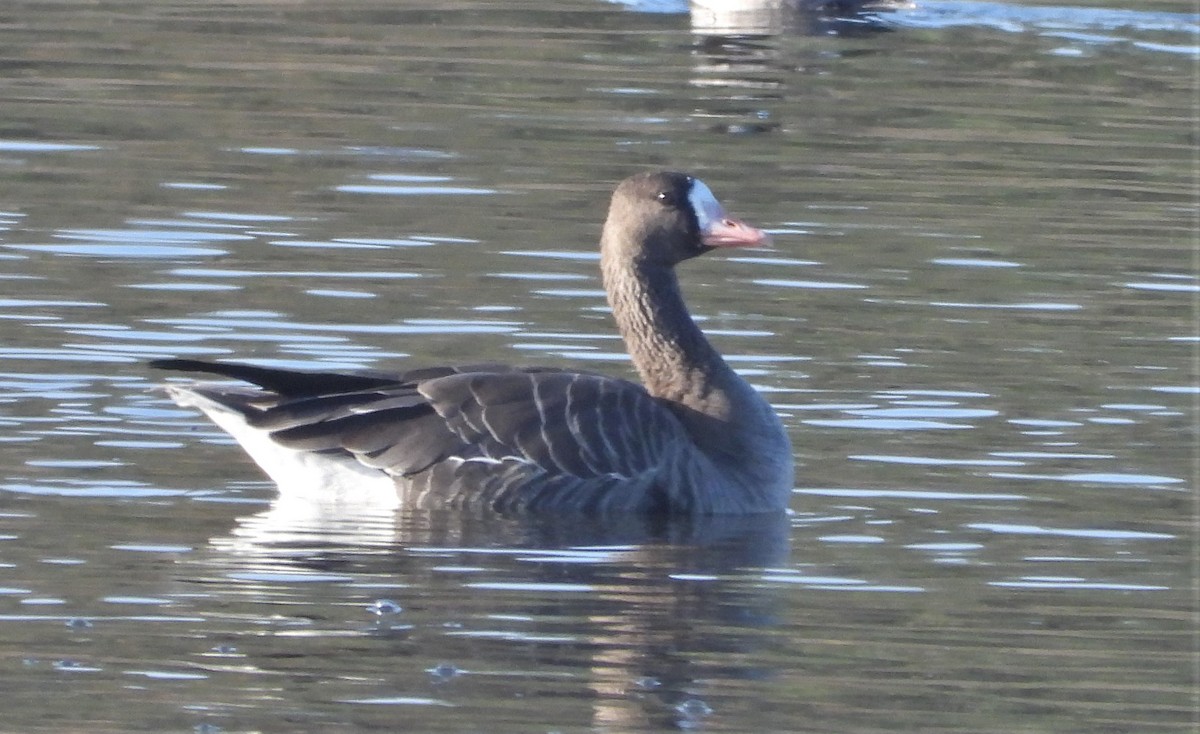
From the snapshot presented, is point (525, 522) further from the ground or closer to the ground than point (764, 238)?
closer to the ground

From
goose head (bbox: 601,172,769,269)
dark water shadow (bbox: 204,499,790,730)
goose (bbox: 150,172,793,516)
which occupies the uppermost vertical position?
goose head (bbox: 601,172,769,269)

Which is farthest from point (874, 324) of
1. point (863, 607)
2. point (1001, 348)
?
point (863, 607)

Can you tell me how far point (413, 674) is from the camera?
7945mm

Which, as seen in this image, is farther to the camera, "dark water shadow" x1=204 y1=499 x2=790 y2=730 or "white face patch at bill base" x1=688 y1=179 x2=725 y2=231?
"white face patch at bill base" x1=688 y1=179 x2=725 y2=231

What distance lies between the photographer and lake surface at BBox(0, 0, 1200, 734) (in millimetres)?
8094

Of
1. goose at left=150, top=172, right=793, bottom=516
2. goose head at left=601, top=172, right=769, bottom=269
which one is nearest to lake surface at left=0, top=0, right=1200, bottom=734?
goose at left=150, top=172, right=793, bottom=516

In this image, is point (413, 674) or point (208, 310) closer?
point (413, 674)

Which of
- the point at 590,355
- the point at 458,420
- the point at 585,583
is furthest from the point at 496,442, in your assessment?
the point at 590,355

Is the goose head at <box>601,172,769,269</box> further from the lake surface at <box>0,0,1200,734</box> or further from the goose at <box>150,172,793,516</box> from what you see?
the lake surface at <box>0,0,1200,734</box>

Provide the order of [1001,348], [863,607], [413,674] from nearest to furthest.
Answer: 1. [413,674]
2. [863,607]
3. [1001,348]

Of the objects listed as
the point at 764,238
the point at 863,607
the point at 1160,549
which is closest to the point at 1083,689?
the point at 863,607

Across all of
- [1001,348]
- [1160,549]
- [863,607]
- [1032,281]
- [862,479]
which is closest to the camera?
[863,607]

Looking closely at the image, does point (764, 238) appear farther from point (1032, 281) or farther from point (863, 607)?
point (1032, 281)

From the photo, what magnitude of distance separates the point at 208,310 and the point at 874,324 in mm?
3492
